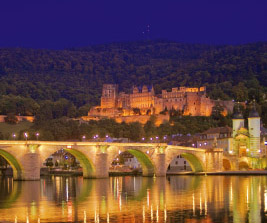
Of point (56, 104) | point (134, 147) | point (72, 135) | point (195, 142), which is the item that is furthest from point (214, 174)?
point (56, 104)

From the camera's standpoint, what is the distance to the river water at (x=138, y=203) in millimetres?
36000

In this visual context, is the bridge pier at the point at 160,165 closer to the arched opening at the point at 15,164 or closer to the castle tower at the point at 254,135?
the castle tower at the point at 254,135

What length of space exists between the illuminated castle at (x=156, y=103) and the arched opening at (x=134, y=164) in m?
41.1

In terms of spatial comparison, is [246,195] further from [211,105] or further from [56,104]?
[56,104]

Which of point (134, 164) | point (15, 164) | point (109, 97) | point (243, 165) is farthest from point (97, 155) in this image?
point (109, 97)

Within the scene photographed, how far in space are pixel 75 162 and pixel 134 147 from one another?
35655mm

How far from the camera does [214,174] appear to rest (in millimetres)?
80562

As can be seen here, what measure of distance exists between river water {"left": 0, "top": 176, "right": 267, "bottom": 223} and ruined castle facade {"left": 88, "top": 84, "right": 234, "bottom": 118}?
9028cm

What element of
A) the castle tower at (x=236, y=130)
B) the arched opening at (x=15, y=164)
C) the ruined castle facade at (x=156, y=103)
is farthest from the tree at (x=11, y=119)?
the arched opening at (x=15, y=164)

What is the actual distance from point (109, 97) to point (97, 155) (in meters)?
111

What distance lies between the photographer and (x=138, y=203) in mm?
43781

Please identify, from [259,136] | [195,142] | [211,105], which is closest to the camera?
[259,136]

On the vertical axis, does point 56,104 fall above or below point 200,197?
above

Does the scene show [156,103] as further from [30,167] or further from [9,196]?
[9,196]
